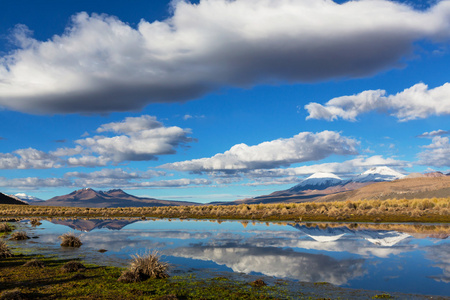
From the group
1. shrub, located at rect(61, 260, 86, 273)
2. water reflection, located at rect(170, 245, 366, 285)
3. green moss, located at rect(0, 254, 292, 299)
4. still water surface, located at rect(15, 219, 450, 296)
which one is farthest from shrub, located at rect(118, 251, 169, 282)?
water reflection, located at rect(170, 245, 366, 285)

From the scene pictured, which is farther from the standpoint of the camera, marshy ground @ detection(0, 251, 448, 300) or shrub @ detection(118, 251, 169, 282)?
shrub @ detection(118, 251, 169, 282)

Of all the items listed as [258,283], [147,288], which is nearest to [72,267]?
[147,288]

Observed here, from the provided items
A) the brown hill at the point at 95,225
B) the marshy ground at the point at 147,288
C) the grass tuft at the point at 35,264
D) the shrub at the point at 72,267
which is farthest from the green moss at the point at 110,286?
the brown hill at the point at 95,225

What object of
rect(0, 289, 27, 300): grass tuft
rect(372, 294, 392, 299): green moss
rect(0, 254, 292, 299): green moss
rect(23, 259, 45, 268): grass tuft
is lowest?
rect(0, 254, 292, 299): green moss

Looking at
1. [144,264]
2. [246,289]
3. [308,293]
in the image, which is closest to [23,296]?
[144,264]

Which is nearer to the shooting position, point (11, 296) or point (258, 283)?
point (11, 296)

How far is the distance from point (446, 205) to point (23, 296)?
200 ft

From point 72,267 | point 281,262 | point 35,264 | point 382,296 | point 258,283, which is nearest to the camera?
point 382,296

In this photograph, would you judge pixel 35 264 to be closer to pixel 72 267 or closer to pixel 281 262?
pixel 72 267

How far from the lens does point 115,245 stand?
990 inches

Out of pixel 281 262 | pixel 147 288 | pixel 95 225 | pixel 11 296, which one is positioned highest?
pixel 11 296

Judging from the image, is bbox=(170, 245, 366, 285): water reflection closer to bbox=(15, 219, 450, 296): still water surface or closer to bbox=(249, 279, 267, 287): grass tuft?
bbox=(15, 219, 450, 296): still water surface

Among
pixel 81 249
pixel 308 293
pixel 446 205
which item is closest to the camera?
pixel 308 293

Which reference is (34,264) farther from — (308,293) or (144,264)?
(308,293)
